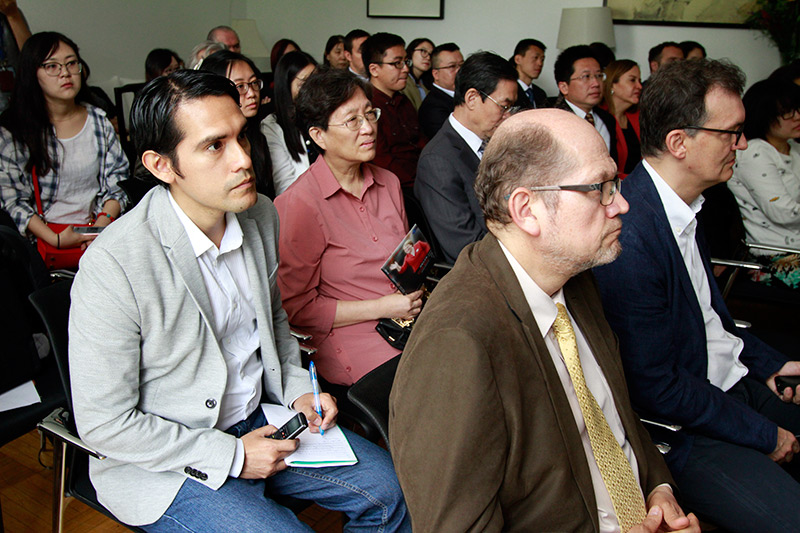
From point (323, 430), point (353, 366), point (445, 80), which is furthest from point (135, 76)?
point (323, 430)

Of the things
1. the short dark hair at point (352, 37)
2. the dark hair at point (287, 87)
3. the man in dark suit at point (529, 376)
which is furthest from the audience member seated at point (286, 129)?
the short dark hair at point (352, 37)

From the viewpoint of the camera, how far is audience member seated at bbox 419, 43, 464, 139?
447cm

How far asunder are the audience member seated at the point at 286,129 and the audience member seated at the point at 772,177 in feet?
7.09

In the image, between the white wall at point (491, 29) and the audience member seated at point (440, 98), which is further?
the white wall at point (491, 29)

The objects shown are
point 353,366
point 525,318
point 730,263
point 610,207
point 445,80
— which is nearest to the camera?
point 525,318

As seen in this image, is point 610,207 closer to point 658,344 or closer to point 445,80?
point 658,344

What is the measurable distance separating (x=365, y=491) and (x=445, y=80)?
415cm

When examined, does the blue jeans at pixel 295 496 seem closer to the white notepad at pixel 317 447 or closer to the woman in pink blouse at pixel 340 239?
the white notepad at pixel 317 447

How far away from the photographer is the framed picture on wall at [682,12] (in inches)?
231

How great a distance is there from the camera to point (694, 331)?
1.69 m

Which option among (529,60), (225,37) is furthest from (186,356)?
(529,60)

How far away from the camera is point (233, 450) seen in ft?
4.44

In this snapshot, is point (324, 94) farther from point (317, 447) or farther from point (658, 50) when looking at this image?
point (658, 50)

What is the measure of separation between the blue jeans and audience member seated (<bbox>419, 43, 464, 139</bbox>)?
127 inches
